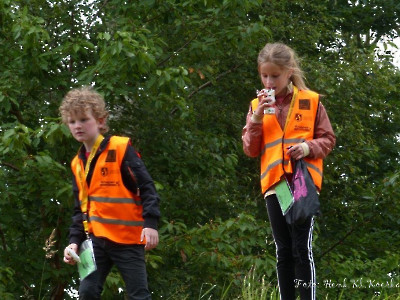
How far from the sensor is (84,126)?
5254 mm

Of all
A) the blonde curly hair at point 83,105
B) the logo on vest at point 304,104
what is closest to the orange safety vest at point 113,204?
the blonde curly hair at point 83,105

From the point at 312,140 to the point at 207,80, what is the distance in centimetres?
745

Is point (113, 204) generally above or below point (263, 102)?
below

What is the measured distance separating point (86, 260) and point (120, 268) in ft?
0.58

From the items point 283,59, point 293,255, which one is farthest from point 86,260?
point 283,59

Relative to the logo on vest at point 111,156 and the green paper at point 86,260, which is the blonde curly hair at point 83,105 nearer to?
the logo on vest at point 111,156

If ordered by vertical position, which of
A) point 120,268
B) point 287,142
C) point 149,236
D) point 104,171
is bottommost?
point 120,268

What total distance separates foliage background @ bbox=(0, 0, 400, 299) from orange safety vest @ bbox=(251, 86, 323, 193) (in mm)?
2764

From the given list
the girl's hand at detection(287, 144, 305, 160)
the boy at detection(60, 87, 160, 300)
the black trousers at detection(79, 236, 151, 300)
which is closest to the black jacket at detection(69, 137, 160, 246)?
the boy at detection(60, 87, 160, 300)

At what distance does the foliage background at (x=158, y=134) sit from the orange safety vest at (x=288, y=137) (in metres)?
2.76

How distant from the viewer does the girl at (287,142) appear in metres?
5.17

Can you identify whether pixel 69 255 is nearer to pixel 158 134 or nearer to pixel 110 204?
pixel 110 204

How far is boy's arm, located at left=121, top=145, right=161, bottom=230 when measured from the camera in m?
5.04

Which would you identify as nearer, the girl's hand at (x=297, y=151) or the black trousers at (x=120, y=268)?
the black trousers at (x=120, y=268)
